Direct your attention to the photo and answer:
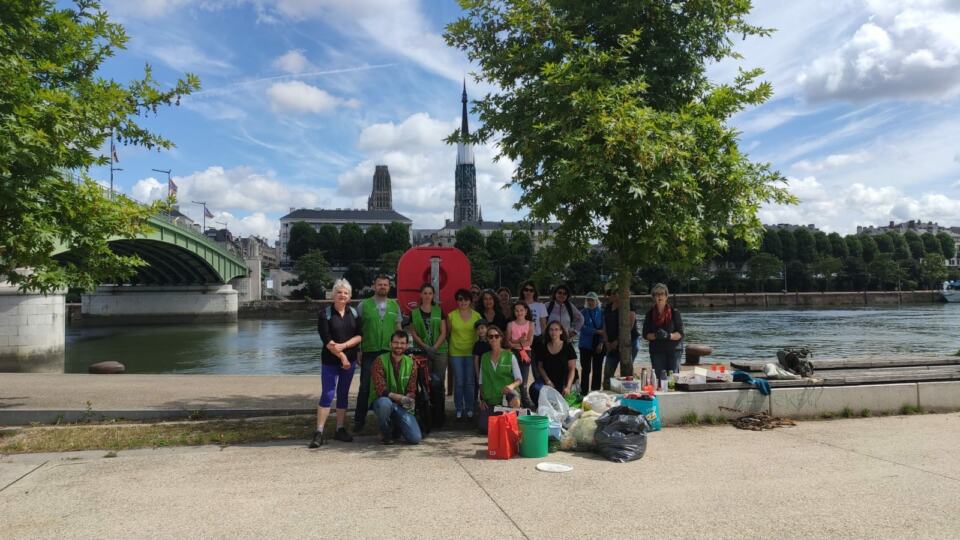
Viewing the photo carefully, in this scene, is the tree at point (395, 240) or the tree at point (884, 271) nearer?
the tree at point (884, 271)

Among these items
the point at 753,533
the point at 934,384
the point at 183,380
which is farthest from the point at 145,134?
the point at 934,384

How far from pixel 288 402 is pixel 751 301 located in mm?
92452

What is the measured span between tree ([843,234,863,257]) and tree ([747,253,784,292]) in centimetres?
2863

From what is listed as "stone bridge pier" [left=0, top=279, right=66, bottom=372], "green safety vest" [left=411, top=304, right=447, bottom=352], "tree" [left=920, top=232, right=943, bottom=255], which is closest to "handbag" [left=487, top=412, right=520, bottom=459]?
"green safety vest" [left=411, top=304, right=447, bottom=352]

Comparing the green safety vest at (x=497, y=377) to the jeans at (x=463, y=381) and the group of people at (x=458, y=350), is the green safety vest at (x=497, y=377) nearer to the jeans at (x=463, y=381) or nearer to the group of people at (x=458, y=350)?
the group of people at (x=458, y=350)

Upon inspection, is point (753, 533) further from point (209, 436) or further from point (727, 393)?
point (209, 436)

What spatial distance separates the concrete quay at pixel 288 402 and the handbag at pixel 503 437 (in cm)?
214

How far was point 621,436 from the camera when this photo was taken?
591 centimetres

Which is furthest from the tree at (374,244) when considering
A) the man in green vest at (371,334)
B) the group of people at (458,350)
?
the man in green vest at (371,334)

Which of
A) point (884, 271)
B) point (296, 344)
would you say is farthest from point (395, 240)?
point (296, 344)

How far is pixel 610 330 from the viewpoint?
31.1 feet

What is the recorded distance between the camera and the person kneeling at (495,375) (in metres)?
6.99

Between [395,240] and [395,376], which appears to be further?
[395,240]

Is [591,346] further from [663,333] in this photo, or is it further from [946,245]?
[946,245]
